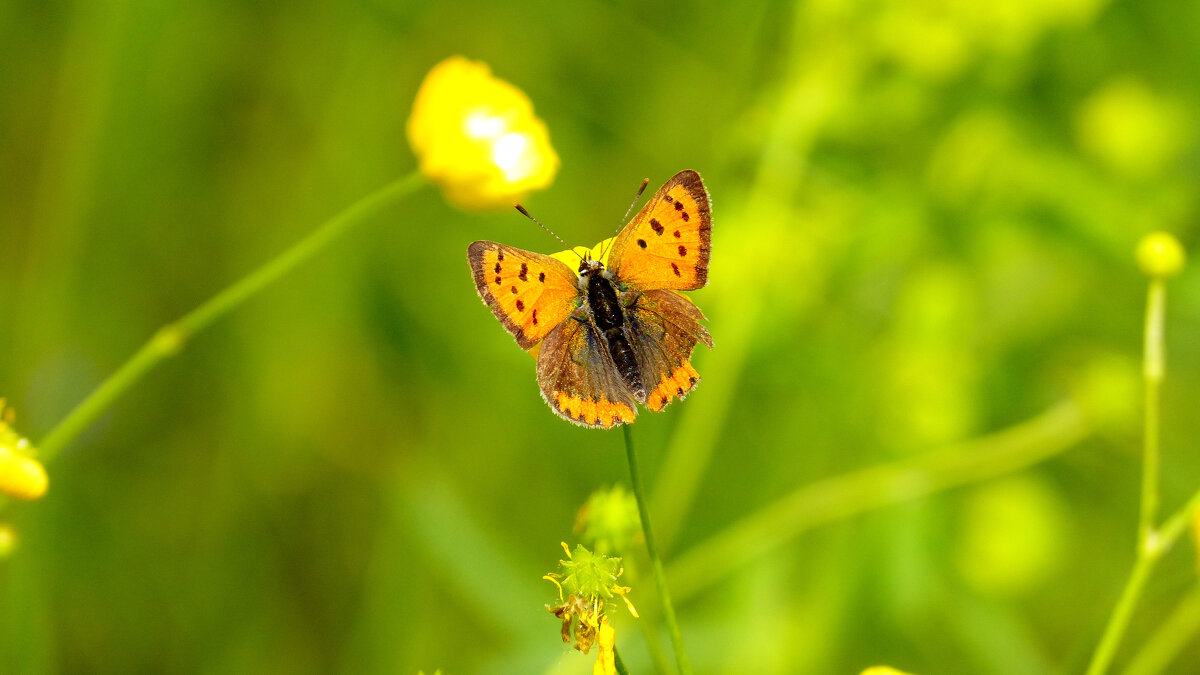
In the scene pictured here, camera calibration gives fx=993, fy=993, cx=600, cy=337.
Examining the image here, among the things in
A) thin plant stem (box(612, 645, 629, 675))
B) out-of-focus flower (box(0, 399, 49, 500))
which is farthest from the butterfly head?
out-of-focus flower (box(0, 399, 49, 500))

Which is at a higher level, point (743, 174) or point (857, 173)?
point (743, 174)

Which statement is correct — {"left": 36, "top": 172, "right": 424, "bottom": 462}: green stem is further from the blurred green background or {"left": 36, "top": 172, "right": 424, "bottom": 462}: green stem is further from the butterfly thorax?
the blurred green background

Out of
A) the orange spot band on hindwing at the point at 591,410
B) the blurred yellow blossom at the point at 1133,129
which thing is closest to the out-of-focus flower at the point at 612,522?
the orange spot band on hindwing at the point at 591,410

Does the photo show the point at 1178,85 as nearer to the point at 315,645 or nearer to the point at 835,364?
the point at 835,364

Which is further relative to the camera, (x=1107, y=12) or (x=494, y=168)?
(x=1107, y=12)

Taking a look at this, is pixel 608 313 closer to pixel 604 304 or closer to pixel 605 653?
pixel 604 304

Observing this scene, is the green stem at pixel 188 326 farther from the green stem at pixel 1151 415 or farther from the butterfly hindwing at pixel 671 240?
the green stem at pixel 1151 415

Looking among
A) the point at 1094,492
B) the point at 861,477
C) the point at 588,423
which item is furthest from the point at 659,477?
the point at 1094,492

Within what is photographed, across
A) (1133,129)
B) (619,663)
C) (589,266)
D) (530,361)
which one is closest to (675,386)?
(589,266)
